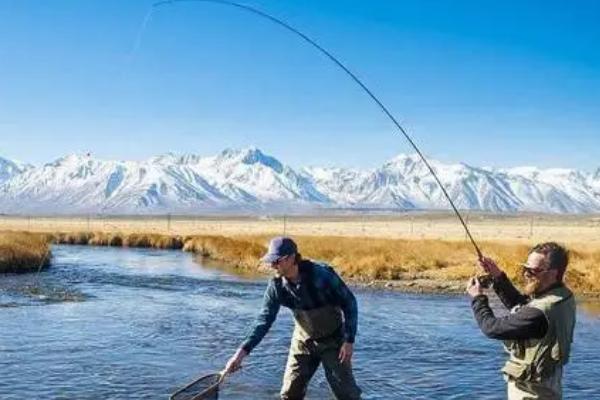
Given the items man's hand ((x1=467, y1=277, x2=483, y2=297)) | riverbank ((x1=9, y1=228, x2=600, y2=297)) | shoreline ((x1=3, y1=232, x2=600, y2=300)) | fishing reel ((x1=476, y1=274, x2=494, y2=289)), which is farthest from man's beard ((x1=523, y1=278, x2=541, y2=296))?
riverbank ((x1=9, y1=228, x2=600, y2=297))

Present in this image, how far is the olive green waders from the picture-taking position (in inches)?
302

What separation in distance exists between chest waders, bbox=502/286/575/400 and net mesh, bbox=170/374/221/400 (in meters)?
2.76

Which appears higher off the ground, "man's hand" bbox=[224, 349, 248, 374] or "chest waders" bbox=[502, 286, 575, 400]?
"chest waders" bbox=[502, 286, 575, 400]

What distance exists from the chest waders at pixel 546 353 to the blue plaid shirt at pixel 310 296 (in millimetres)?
1889

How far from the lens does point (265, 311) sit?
25.1 feet

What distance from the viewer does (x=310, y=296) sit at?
7512 mm

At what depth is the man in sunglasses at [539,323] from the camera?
542cm

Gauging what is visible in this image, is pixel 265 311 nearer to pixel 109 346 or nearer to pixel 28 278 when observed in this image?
pixel 109 346

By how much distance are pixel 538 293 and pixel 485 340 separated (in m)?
11.3

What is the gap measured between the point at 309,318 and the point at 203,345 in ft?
27.2

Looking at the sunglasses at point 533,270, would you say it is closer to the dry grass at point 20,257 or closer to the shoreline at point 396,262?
the shoreline at point 396,262

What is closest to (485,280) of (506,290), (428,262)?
(506,290)

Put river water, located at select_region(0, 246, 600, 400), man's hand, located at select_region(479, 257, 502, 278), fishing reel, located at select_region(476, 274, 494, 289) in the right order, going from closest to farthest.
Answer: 1. man's hand, located at select_region(479, 257, 502, 278)
2. fishing reel, located at select_region(476, 274, 494, 289)
3. river water, located at select_region(0, 246, 600, 400)

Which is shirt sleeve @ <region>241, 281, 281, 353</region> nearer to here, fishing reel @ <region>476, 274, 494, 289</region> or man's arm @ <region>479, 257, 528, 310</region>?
fishing reel @ <region>476, 274, 494, 289</region>
